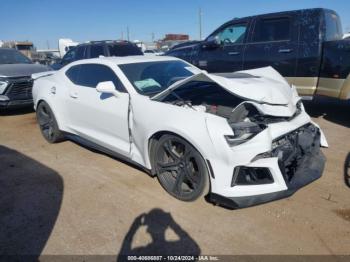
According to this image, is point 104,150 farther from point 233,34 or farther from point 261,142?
point 233,34

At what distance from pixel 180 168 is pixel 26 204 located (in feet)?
5.82

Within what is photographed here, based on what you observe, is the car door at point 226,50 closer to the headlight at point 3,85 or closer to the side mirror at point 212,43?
the side mirror at point 212,43

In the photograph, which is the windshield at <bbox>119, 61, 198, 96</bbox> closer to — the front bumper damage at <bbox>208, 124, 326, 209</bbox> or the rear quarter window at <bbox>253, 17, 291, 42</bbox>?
the front bumper damage at <bbox>208, 124, 326, 209</bbox>

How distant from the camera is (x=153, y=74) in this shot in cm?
415

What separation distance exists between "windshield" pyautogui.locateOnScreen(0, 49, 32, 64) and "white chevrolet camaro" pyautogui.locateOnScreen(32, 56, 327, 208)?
4867 mm

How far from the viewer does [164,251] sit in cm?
265

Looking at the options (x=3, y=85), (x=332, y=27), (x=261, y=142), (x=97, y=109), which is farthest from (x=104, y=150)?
(x=332, y=27)

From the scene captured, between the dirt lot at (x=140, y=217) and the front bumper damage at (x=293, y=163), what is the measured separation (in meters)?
0.27

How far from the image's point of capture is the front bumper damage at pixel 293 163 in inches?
112

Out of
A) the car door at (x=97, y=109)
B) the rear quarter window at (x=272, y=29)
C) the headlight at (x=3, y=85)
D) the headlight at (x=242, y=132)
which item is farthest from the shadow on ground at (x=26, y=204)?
the rear quarter window at (x=272, y=29)

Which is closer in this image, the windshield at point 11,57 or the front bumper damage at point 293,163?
the front bumper damage at point 293,163

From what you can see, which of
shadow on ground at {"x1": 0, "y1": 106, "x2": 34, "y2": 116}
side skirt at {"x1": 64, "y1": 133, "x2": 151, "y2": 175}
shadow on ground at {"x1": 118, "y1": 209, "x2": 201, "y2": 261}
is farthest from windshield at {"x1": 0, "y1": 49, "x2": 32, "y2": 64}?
shadow on ground at {"x1": 118, "y1": 209, "x2": 201, "y2": 261}

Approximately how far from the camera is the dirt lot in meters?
2.71

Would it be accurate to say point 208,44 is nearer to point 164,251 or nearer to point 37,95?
point 37,95
